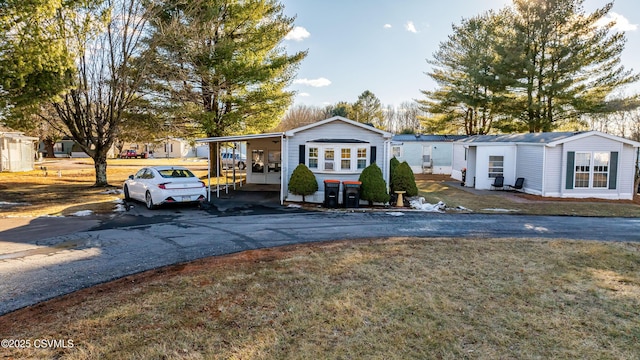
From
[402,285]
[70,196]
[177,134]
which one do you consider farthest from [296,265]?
[177,134]

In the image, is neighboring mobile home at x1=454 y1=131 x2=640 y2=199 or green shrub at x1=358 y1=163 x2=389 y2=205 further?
neighboring mobile home at x1=454 y1=131 x2=640 y2=199

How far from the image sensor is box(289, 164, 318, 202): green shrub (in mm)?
13633

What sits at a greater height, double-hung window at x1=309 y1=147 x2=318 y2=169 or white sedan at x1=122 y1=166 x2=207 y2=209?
double-hung window at x1=309 y1=147 x2=318 y2=169

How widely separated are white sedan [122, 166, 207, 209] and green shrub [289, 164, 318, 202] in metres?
3.30

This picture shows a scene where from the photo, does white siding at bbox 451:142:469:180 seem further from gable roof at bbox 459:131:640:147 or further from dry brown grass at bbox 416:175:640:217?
dry brown grass at bbox 416:175:640:217

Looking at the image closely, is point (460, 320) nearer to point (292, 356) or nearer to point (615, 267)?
point (292, 356)

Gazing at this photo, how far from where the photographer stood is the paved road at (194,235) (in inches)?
218

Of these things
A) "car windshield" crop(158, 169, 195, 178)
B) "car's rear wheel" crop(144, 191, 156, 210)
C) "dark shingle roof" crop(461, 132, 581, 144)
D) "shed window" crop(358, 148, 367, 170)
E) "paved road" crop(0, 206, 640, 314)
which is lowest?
Answer: "paved road" crop(0, 206, 640, 314)

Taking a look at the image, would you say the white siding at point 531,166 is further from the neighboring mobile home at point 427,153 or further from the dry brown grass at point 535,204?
the neighboring mobile home at point 427,153

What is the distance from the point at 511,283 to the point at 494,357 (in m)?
2.28

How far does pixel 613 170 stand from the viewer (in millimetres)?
16094

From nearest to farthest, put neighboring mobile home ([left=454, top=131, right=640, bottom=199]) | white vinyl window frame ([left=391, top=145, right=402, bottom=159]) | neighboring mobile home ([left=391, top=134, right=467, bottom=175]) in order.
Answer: neighboring mobile home ([left=454, top=131, right=640, bottom=199]) < white vinyl window frame ([left=391, top=145, right=402, bottom=159]) < neighboring mobile home ([left=391, top=134, right=467, bottom=175])

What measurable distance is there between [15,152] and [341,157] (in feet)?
83.3

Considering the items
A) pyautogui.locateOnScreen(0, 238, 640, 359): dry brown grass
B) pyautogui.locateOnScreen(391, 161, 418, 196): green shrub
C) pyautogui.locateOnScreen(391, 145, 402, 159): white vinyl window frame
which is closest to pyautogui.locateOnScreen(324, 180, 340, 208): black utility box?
pyautogui.locateOnScreen(391, 161, 418, 196): green shrub
